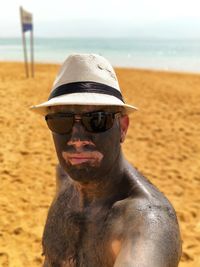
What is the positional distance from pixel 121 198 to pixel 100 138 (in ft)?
1.05

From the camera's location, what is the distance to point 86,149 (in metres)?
1.76

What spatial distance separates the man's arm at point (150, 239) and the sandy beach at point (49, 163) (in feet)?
10.3

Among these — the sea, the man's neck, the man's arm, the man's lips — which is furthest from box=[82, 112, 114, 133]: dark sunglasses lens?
the sea

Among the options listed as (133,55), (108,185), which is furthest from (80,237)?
(133,55)

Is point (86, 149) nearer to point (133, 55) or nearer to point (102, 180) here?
point (102, 180)

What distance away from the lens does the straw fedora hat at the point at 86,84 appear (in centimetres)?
169

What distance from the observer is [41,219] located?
17.8 feet

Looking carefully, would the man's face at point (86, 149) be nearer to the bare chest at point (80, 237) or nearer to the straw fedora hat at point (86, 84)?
the straw fedora hat at point (86, 84)

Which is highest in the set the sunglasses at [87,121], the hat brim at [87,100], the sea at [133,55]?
the hat brim at [87,100]

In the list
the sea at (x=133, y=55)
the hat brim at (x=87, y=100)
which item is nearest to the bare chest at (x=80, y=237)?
the hat brim at (x=87, y=100)

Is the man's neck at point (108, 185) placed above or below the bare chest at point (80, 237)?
above

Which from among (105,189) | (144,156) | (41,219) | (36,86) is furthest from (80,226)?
(36,86)

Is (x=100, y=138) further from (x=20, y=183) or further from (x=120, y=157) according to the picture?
(x=20, y=183)

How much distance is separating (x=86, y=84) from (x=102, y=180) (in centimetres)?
48
